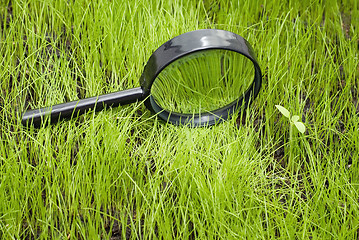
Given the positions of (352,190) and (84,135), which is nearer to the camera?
(352,190)

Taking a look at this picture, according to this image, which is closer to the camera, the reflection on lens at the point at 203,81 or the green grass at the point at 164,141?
the green grass at the point at 164,141

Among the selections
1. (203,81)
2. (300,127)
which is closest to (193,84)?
(203,81)

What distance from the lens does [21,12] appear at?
206 centimetres

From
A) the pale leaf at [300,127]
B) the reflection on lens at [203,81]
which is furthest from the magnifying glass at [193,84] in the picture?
the pale leaf at [300,127]

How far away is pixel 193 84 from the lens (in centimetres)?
171

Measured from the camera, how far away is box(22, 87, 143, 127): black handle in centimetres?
162

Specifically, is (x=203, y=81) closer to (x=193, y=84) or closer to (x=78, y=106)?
(x=193, y=84)

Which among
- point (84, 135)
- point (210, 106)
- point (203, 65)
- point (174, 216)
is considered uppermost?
point (203, 65)

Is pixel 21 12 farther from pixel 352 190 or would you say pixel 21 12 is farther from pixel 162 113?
pixel 352 190

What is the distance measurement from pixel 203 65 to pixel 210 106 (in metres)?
0.19

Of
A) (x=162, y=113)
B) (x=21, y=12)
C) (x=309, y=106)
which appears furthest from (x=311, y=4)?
(x=21, y=12)

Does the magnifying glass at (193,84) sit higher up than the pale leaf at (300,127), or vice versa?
the magnifying glass at (193,84)

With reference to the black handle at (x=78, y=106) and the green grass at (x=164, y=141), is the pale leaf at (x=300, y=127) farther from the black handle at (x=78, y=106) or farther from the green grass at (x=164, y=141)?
the black handle at (x=78, y=106)

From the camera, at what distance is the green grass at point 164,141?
1.52 m
